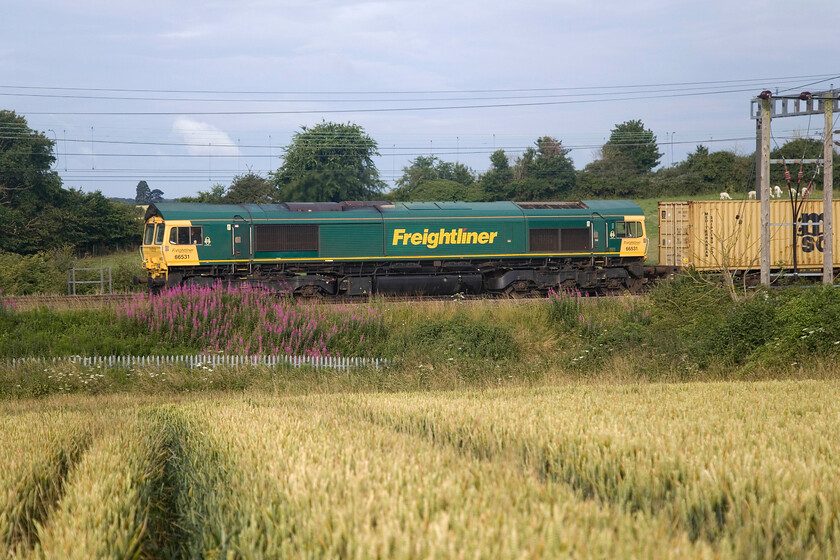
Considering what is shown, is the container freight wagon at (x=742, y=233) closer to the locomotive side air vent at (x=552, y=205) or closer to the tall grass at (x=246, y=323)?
the locomotive side air vent at (x=552, y=205)

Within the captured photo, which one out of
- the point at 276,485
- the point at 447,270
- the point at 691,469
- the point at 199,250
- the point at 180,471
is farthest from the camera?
the point at 447,270

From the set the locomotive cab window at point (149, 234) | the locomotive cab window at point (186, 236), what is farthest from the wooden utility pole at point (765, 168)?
the locomotive cab window at point (149, 234)

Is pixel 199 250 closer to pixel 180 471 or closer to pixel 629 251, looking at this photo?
pixel 629 251

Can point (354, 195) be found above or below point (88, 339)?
above

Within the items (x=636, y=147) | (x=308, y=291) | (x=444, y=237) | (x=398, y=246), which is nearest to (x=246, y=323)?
(x=308, y=291)

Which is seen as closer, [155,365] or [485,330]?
[155,365]

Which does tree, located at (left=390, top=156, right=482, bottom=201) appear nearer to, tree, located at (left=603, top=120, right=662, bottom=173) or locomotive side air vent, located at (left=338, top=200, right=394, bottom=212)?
tree, located at (left=603, top=120, right=662, bottom=173)

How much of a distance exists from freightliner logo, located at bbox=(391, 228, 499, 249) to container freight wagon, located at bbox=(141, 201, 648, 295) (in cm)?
4

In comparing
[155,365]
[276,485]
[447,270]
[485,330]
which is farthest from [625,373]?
[447,270]

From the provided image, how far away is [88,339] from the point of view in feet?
60.1

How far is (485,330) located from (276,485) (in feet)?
51.3

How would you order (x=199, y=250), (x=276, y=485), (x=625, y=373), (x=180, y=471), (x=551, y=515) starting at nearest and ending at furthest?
1. (x=551, y=515)
2. (x=276, y=485)
3. (x=180, y=471)
4. (x=625, y=373)
5. (x=199, y=250)

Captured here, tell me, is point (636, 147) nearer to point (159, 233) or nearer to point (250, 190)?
point (250, 190)

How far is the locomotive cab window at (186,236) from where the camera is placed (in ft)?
96.8
